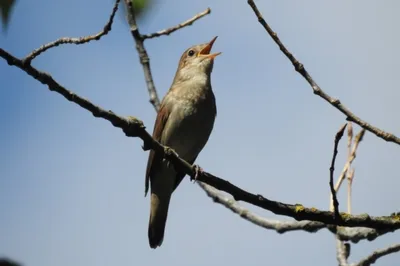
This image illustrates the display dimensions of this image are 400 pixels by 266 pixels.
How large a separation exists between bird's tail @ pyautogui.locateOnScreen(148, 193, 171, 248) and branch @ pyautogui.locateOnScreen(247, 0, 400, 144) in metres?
4.18

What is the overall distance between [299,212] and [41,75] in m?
2.10

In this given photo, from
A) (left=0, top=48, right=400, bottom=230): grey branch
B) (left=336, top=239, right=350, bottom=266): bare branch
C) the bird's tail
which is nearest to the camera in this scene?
(left=0, top=48, right=400, bottom=230): grey branch

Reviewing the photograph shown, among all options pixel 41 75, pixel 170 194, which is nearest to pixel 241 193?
pixel 41 75

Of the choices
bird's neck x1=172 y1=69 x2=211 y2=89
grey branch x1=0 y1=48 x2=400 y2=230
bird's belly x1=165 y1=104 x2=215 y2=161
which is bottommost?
grey branch x1=0 y1=48 x2=400 y2=230

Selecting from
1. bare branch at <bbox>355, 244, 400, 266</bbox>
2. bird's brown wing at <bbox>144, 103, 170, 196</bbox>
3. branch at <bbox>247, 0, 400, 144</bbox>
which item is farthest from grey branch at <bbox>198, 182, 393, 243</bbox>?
bird's brown wing at <bbox>144, 103, 170, 196</bbox>

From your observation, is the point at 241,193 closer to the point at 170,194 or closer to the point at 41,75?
the point at 41,75

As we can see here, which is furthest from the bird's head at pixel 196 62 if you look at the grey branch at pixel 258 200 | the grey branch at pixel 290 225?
the grey branch at pixel 258 200

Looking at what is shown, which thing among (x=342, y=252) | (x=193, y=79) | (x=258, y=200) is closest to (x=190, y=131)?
(x=193, y=79)

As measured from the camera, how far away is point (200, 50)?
8.74 meters

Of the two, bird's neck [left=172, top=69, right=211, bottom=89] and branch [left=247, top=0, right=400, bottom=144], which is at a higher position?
bird's neck [left=172, top=69, right=211, bottom=89]

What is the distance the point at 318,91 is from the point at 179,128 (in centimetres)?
344

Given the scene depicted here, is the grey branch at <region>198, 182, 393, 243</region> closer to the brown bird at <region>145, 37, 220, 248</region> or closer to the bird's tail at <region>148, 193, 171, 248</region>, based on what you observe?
the brown bird at <region>145, 37, 220, 248</region>

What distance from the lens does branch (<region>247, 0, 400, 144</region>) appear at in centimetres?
386

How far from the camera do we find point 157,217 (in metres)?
7.89
